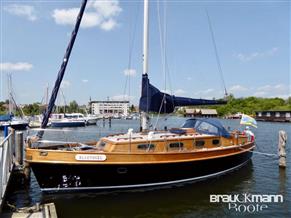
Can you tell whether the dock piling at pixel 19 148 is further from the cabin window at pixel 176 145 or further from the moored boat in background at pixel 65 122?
the moored boat in background at pixel 65 122

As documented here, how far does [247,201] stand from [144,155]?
4860 mm

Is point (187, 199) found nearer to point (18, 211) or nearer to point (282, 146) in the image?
point (18, 211)

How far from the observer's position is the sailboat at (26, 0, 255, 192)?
480 inches

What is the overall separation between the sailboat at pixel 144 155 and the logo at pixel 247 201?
187 centimetres

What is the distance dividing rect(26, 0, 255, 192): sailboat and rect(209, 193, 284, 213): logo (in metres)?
1.87

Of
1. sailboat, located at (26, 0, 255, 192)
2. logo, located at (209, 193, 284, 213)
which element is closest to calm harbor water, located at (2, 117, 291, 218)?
logo, located at (209, 193, 284, 213)

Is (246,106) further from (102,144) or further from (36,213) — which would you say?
(36,213)

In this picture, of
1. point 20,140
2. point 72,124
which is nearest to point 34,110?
point 72,124

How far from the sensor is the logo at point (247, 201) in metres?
12.1

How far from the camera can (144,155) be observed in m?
12.9

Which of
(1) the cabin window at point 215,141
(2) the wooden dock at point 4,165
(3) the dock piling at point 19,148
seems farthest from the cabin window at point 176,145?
(3) the dock piling at point 19,148

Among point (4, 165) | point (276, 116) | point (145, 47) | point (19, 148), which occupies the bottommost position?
point (4, 165)

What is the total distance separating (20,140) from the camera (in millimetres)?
14586

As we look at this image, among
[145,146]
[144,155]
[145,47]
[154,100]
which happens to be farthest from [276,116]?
[144,155]
